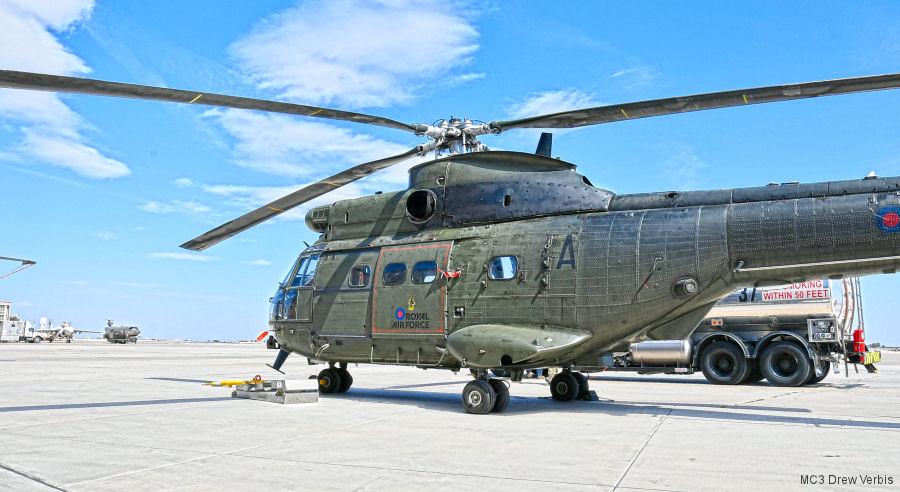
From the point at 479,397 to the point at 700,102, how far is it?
545cm

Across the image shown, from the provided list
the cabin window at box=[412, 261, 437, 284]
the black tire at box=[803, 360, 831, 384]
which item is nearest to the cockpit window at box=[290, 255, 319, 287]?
the cabin window at box=[412, 261, 437, 284]

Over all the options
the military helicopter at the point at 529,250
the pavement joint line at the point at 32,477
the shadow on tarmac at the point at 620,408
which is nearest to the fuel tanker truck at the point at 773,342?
the shadow on tarmac at the point at 620,408

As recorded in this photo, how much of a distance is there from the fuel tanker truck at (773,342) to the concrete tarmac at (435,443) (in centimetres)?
431

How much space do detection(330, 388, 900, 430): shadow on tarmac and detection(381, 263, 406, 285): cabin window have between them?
2248 millimetres

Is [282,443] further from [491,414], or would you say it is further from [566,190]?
[566,190]

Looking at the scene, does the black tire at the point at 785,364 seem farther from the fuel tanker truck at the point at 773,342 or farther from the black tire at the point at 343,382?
the black tire at the point at 343,382

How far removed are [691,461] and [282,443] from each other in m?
4.29

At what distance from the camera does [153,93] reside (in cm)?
844

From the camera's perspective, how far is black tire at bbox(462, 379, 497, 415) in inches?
390

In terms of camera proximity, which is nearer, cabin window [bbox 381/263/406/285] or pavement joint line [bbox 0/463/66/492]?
pavement joint line [bbox 0/463/66/492]

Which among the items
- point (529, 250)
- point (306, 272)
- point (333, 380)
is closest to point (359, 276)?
Result: point (306, 272)

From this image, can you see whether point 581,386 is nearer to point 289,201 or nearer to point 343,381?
point 343,381

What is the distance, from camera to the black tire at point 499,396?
1010 cm

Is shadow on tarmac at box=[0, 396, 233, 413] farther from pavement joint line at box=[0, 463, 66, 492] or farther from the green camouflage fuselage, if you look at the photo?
pavement joint line at box=[0, 463, 66, 492]
